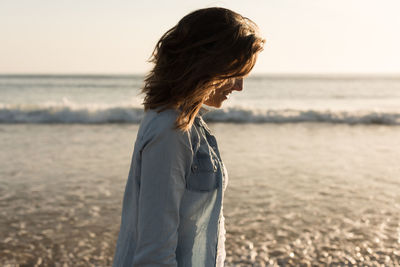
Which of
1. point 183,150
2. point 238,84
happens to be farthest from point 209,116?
point 183,150

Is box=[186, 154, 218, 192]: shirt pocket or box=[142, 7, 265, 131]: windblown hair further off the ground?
box=[142, 7, 265, 131]: windblown hair

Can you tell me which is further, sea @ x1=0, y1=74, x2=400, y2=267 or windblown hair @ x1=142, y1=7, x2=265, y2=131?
sea @ x1=0, y1=74, x2=400, y2=267

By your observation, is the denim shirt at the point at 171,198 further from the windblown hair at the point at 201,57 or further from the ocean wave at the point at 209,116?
the ocean wave at the point at 209,116

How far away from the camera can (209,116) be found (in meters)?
15.6

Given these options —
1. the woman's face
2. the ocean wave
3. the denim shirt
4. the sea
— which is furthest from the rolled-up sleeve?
the ocean wave

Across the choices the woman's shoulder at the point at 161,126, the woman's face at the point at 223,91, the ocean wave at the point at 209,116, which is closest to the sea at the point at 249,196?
the woman's face at the point at 223,91

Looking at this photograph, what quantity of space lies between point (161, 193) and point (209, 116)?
47.5 feet

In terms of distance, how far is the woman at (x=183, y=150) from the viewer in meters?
1.15

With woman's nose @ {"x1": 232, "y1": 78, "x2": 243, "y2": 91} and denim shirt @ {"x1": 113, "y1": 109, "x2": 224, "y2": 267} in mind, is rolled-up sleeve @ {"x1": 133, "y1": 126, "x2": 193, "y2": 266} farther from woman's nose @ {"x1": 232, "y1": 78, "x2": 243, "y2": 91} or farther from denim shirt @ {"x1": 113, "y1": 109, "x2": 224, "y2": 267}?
woman's nose @ {"x1": 232, "y1": 78, "x2": 243, "y2": 91}

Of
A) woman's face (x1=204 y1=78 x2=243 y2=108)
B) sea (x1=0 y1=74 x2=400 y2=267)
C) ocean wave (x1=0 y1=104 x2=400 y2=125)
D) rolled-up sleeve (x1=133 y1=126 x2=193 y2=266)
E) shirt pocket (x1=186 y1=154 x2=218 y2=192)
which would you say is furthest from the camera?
ocean wave (x1=0 y1=104 x2=400 y2=125)

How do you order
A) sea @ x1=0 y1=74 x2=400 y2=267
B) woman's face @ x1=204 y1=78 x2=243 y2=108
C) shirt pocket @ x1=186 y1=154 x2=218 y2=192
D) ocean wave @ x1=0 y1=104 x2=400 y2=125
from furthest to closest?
ocean wave @ x1=0 y1=104 x2=400 y2=125 → sea @ x1=0 y1=74 x2=400 y2=267 → woman's face @ x1=204 y1=78 x2=243 y2=108 → shirt pocket @ x1=186 y1=154 x2=218 y2=192

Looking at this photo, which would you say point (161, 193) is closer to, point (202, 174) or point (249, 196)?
point (202, 174)

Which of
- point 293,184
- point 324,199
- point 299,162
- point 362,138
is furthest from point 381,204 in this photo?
point 362,138

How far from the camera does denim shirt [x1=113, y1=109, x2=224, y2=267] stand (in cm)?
114
